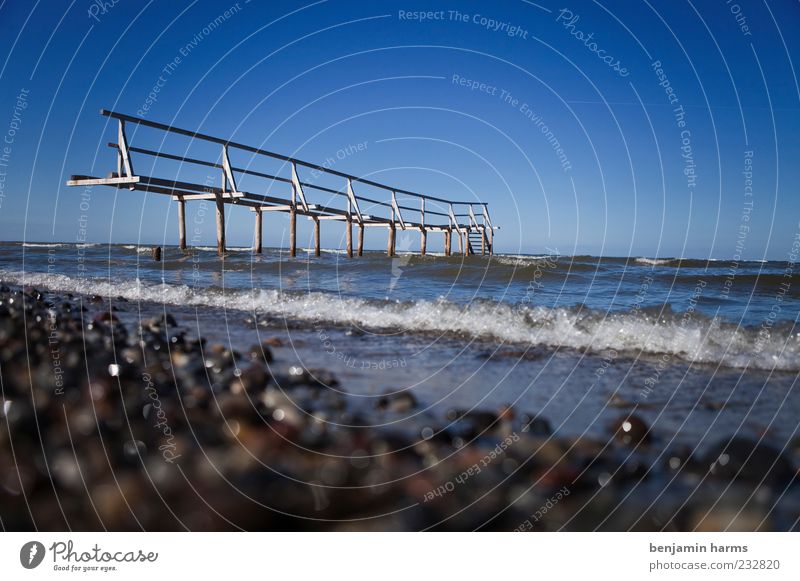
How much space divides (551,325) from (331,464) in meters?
4.08

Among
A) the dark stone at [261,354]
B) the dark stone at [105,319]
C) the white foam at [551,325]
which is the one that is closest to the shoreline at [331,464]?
the dark stone at [261,354]

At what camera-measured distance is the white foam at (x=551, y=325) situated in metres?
4.73

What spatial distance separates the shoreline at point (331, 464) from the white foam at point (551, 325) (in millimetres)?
2143

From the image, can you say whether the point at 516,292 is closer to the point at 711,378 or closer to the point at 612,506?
the point at 711,378

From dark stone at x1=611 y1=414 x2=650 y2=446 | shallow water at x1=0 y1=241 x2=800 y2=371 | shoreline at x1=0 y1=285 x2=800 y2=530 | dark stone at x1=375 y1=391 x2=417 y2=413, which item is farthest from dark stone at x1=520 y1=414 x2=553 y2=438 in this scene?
shallow water at x1=0 y1=241 x2=800 y2=371

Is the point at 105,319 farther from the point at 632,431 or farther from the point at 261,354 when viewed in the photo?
the point at 632,431

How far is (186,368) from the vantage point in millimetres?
3424

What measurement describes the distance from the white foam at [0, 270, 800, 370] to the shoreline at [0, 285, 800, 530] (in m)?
2.14

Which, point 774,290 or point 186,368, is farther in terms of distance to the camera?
point 774,290

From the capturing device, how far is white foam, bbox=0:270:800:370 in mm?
4727

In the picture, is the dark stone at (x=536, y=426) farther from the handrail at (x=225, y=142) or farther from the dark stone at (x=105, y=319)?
the handrail at (x=225, y=142)

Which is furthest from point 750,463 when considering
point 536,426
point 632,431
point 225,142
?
point 225,142
